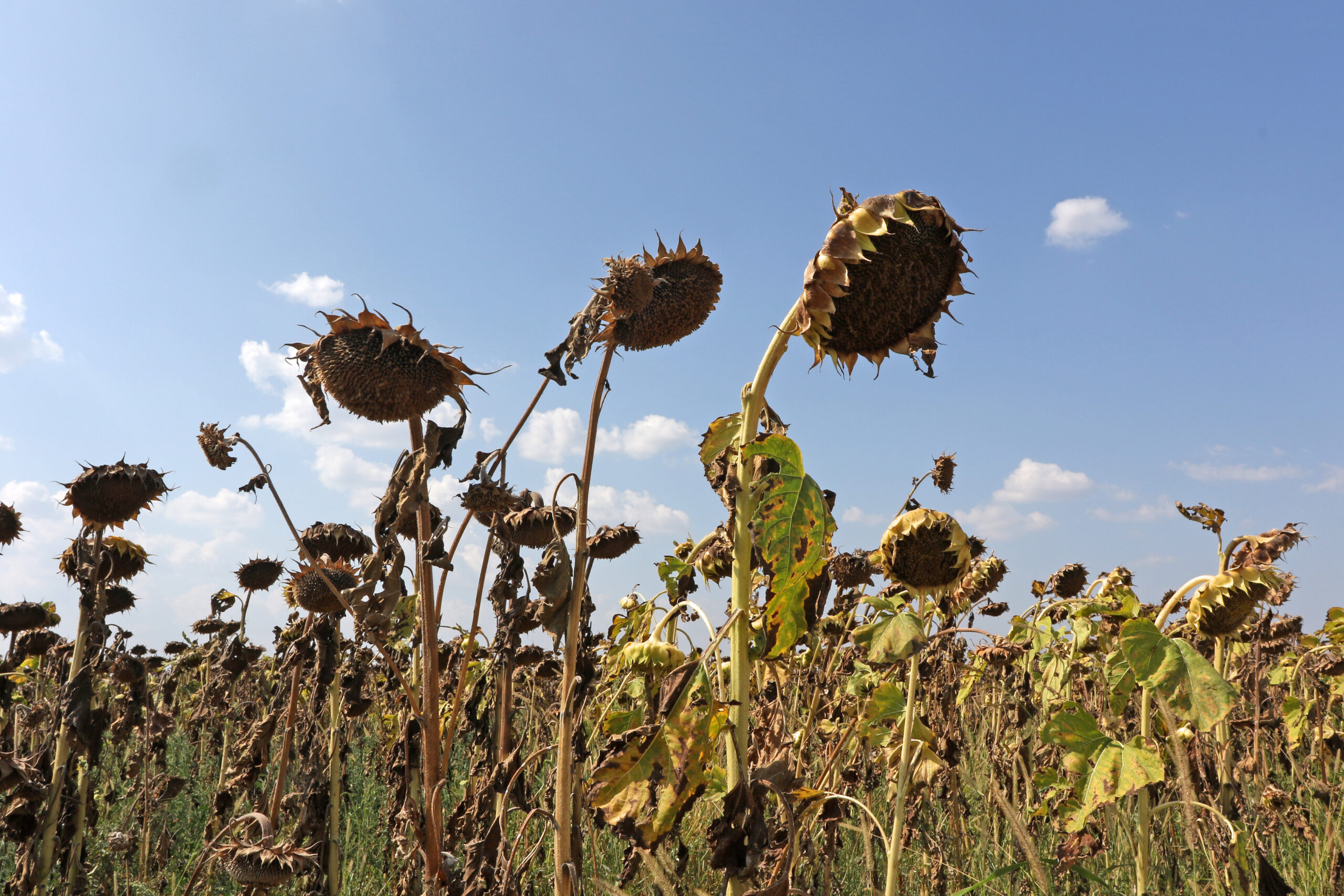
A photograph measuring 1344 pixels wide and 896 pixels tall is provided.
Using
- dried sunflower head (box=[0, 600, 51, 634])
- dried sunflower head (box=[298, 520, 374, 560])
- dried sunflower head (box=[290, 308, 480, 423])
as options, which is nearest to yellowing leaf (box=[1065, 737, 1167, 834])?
dried sunflower head (box=[290, 308, 480, 423])

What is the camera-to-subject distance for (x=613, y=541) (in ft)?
14.6

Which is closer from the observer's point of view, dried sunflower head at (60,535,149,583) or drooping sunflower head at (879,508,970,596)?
drooping sunflower head at (879,508,970,596)

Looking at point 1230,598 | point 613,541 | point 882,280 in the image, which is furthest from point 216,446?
point 1230,598

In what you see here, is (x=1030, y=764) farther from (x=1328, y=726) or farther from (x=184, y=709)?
(x=184, y=709)

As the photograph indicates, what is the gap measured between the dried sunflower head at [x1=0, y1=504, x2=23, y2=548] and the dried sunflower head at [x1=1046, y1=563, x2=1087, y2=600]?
7.91m

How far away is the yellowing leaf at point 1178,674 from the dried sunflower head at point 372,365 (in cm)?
234

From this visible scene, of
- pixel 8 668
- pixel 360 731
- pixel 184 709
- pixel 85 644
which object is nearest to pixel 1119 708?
pixel 85 644

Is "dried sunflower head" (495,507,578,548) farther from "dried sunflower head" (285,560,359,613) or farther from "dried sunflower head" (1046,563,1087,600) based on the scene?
"dried sunflower head" (1046,563,1087,600)

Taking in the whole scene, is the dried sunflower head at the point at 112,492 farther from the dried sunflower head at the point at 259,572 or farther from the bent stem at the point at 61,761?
the dried sunflower head at the point at 259,572

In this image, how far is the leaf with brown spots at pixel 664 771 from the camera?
5.74 feet

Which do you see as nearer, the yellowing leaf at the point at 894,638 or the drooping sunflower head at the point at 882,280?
the drooping sunflower head at the point at 882,280

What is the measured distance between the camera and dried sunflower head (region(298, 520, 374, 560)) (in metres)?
4.48

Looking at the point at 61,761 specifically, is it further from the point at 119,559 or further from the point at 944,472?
the point at 944,472

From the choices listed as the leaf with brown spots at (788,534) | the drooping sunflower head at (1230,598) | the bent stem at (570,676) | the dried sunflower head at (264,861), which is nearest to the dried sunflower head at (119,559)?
the dried sunflower head at (264,861)
